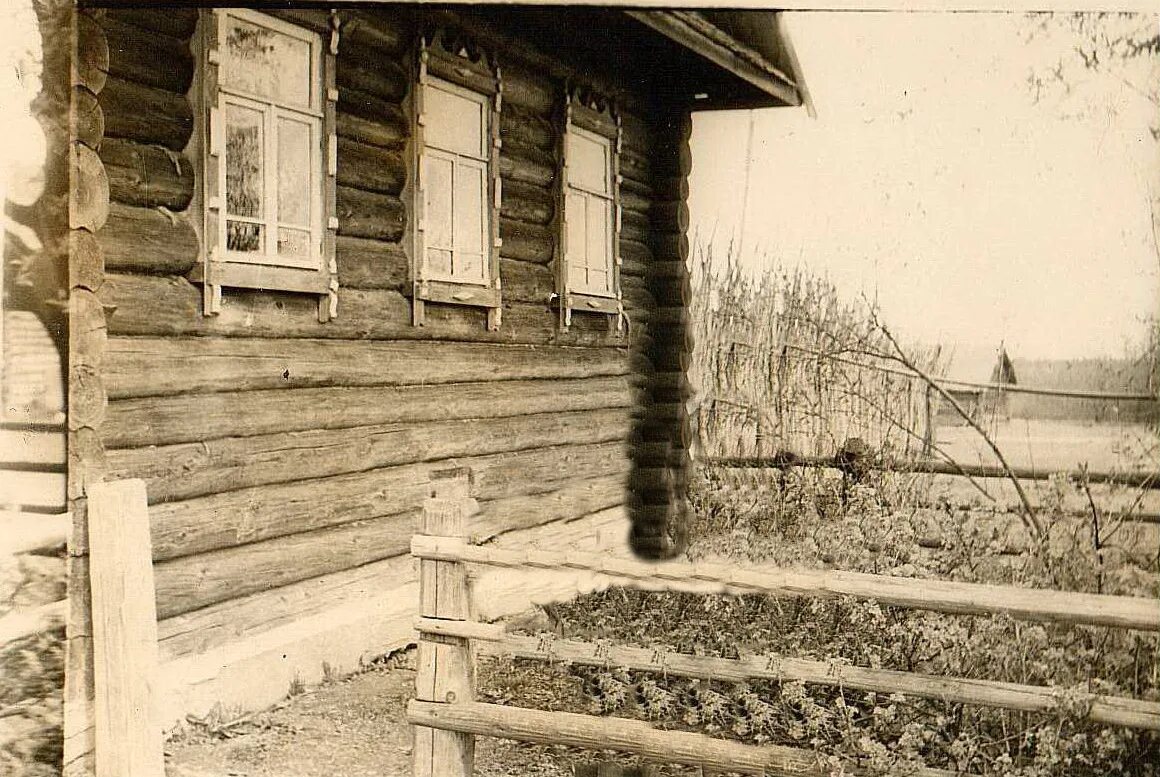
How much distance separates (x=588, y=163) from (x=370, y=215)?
88 centimetres

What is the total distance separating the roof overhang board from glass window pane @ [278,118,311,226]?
1.34 m

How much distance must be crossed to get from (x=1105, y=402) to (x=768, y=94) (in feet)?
4.56

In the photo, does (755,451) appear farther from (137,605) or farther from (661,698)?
(137,605)

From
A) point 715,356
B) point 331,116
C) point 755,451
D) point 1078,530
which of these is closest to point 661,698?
point 755,451

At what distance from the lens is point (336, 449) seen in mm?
4203

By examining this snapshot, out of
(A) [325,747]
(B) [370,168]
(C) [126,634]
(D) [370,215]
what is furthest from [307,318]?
(A) [325,747]

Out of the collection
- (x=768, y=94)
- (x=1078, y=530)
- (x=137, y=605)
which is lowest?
(x=137, y=605)

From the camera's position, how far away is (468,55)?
13.9 feet

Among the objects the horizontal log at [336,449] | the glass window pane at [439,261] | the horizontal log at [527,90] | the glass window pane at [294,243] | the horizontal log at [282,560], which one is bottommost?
the horizontal log at [282,560]

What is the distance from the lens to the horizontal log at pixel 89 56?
3803mm

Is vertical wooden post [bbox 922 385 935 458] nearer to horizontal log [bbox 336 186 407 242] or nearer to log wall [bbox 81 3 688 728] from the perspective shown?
log wall [bbox 81 3 688 728]

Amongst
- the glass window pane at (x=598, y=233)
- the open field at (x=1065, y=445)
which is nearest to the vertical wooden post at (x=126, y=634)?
the glass window pane at (x=598, y=233)

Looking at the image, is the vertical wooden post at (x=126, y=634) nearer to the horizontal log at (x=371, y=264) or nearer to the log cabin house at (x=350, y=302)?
the log cabin house at (x=350, y=302)

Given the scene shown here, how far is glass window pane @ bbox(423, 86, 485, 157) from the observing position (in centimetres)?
418
